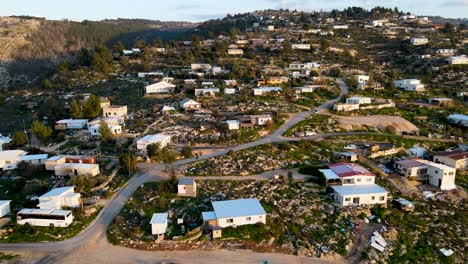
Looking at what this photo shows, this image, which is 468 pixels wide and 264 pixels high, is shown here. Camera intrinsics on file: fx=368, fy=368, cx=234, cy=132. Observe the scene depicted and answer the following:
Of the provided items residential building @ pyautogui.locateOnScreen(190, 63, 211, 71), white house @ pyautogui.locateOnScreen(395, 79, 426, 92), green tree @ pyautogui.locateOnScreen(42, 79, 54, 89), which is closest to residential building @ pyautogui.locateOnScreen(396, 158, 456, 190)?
white house @ pyautogui.locateOnScreen(395, 79, 426, 92)

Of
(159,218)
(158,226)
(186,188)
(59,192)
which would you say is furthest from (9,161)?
(158,226)

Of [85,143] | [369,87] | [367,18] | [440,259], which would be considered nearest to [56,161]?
[85,143]

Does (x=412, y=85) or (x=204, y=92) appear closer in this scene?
(x=204, y=92)

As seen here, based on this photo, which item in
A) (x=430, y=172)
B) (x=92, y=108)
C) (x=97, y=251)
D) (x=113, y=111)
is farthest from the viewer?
(x=113, y=111)

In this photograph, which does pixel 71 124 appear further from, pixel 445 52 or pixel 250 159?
pixel 445 52

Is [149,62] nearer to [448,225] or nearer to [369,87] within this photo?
[369,87]

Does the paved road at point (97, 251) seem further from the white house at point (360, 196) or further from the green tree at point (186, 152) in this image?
the green tree at point (186, 152)

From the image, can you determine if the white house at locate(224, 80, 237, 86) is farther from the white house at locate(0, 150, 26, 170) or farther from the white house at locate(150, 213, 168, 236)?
the white house at locate(150, 213, 168, 236)
